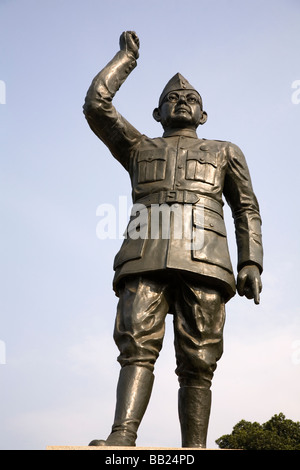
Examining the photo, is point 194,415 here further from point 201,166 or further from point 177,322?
point 201,166

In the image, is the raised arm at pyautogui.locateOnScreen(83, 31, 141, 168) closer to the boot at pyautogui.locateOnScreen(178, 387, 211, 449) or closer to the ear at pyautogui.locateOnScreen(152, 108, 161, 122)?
the ear at pyautogui.locateOnScreen(152, 108, 161, 122)

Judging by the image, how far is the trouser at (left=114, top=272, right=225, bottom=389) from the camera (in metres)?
4.82

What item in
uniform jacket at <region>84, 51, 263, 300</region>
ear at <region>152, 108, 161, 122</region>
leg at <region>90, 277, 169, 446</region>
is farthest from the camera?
ear at <region>152, 108, 161, 122</region>

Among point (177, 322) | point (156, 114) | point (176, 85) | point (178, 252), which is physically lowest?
point (177, 322)

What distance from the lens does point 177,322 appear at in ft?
16.7

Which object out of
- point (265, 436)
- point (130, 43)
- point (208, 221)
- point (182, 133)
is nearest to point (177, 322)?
point (208, 221)

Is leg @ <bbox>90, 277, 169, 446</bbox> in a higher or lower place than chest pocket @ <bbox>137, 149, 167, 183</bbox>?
lower

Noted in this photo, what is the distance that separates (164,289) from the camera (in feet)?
16.6

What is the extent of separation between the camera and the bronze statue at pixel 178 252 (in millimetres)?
4828

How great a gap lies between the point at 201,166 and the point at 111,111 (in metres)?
0.94

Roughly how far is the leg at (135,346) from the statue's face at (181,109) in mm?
1658

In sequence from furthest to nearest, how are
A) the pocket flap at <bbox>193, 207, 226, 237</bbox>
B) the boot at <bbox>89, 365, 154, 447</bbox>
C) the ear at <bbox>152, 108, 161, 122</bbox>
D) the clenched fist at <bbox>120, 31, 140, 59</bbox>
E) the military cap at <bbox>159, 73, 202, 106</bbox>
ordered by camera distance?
the ear at <bbox>152, 108, 161, 122</bbox>, the military cap at <bbox>159, 73, 202, 106</bbox>, the clenched fist at <bbox>120, 31, 140, 59</bbox>, the pocket flap at <bbox>193, 207, 226, 237</bbox>, the boot at <bbox>89, 365, 154, 447</bbox>

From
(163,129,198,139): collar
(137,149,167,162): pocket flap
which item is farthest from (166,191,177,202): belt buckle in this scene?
(163,129,198,139): collar
